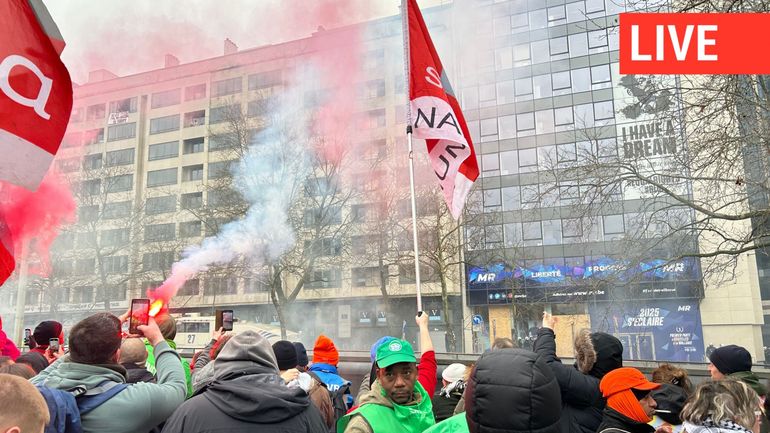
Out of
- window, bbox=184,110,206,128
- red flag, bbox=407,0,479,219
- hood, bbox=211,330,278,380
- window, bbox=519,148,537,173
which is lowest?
hood, bbox=211,330,278,380

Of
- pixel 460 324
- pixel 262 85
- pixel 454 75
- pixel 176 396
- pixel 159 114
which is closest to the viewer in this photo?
pixel 176 396

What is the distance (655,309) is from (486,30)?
1828cm

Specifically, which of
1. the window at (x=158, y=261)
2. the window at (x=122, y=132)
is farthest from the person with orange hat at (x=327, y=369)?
the window at (x=122, y=132)

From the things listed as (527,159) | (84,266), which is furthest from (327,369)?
(84,266)

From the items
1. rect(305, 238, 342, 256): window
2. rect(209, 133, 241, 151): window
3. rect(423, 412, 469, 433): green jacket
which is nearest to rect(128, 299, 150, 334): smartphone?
rect(423, 412, 469, 433): green jacket

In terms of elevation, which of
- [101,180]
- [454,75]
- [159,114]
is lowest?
[101,180]

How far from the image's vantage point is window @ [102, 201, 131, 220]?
35.6 meters

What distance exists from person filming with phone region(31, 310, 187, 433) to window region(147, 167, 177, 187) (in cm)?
4267

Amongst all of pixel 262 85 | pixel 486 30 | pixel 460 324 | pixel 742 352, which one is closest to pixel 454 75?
pixel 486 30

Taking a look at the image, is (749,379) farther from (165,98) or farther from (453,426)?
(165,98)

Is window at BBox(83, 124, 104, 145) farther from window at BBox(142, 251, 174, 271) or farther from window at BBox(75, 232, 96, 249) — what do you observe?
window at BBox(142, 251, 174, 271)

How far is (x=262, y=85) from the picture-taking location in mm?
32750

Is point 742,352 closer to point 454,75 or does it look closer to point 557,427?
point 557,427

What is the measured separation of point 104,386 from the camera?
247 centimetres
